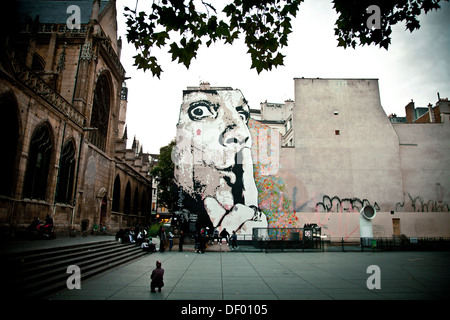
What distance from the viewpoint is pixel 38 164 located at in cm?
1631

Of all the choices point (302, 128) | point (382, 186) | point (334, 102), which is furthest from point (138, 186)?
point (382, 186)

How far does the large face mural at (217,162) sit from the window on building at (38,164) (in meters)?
11.2

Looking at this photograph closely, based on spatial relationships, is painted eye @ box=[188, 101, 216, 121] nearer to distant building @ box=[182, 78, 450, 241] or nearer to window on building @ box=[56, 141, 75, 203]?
distant building @ box=[182, 78, 450, 241]

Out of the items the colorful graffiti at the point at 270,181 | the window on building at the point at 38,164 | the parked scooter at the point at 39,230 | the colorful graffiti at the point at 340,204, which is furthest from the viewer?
the colorful graffiti at the point at 340,204

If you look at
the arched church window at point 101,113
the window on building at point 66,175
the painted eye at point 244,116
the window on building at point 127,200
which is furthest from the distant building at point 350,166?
the window on building at point 127,200

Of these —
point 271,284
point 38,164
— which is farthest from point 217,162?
point 271,284

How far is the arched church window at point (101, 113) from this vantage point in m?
25.4

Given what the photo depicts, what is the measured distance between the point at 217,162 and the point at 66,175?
1272 centimetres

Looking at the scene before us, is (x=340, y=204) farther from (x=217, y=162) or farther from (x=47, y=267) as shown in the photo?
(x=47, y=267)

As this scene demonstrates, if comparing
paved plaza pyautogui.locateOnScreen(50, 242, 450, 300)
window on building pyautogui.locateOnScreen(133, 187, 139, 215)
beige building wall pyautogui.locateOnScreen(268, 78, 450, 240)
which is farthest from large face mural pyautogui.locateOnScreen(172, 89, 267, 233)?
window on building pyautogui.locateOnScreen(133, 187, 139, 215)

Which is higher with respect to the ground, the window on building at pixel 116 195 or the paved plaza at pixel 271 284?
the window on building at pixel 116 195

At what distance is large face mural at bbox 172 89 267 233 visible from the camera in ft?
82.6

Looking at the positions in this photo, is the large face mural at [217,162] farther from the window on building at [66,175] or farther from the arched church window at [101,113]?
the window on building at [66,175]
